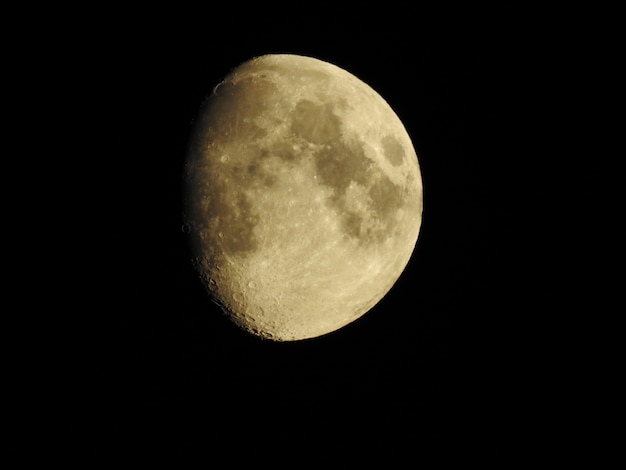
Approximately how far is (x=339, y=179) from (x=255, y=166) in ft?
1.45

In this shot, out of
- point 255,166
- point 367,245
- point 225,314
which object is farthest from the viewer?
point 225,314

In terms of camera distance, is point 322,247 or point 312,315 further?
point 312,315

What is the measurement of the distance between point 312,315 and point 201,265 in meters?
0.71

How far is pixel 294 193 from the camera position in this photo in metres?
2.28

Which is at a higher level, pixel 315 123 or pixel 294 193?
pixel 315 123

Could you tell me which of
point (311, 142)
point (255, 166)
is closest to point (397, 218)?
point (311, 142)

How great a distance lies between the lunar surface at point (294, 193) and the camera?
2303 millimetres

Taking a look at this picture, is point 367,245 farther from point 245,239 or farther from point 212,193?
point 212,193

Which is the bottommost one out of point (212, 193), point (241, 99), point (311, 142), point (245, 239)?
point (245, 239)

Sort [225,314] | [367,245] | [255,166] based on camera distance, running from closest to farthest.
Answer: [255,166], [367,245], [225,314]

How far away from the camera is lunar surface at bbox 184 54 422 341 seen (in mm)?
2303

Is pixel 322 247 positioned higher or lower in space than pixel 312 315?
higher

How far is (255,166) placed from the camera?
2.29 m

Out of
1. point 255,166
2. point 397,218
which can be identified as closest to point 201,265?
point 255,166
